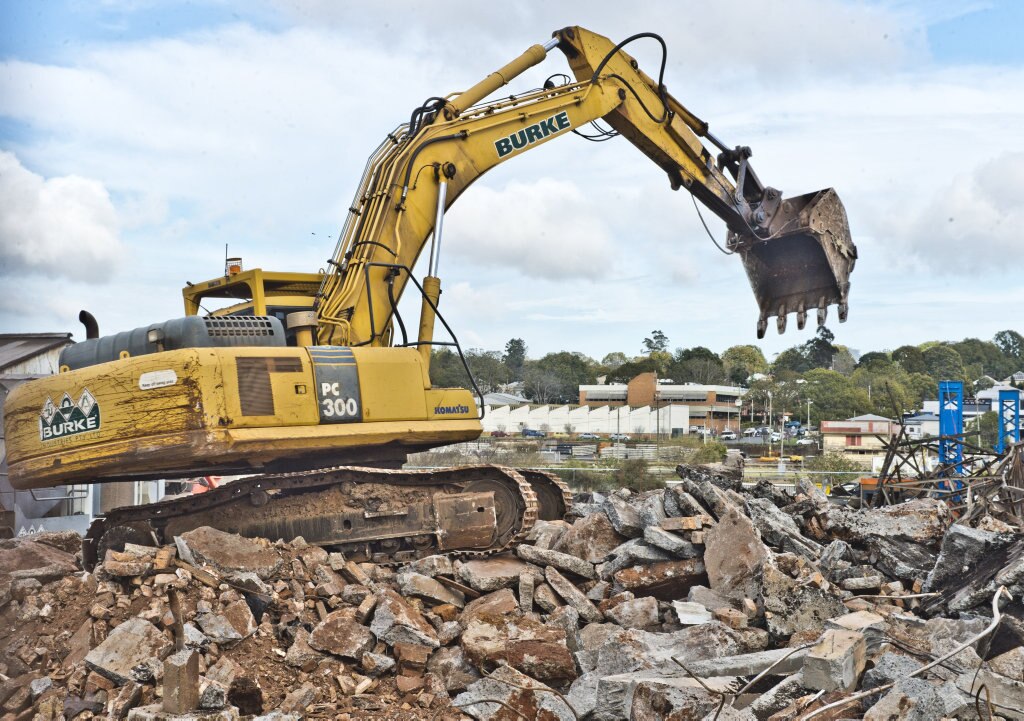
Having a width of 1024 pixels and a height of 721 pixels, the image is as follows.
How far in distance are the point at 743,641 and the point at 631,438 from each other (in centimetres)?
3109

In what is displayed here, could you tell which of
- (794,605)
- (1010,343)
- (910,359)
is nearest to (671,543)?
(794,605)

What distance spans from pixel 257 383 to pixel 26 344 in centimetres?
828

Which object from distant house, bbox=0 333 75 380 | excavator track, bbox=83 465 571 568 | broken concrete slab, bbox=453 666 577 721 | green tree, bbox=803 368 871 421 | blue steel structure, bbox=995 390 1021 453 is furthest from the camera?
green tree, bbox=803 368 871 421

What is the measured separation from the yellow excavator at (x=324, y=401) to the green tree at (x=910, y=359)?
210 feet

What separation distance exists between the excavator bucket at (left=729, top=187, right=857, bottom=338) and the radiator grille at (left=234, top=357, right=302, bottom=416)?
6121mm

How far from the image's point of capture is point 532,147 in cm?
954

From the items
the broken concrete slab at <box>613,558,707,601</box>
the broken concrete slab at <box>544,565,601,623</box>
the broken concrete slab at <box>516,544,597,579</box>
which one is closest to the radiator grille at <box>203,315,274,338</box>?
the broken concrete slab at <box>516,544,597,579</box>

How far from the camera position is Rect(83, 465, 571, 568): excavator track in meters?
7.93

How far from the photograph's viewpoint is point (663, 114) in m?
10.7

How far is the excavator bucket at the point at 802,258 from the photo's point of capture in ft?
35.7

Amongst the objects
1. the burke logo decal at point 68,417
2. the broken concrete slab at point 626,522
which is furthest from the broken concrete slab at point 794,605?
the burke logo decal at point 68,417

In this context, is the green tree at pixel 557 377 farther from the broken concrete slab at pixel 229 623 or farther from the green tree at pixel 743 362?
the broken concrete slab at pixel 229 623

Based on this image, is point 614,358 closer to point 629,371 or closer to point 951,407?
point 629,371

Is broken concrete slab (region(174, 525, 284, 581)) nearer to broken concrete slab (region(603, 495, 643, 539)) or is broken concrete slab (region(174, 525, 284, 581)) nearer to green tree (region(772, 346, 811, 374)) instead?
broken concrete slab (region(603, 495, 643, 539))
